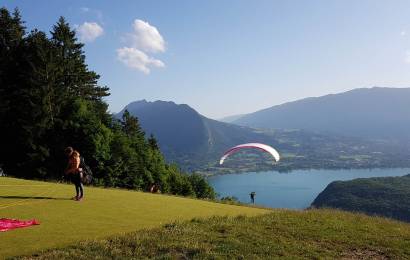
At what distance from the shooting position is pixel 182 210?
1836 centimetres

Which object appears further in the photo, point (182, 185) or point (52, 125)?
point (182, 185)

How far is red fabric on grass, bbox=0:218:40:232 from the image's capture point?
12762 mm

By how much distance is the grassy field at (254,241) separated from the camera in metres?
11.2

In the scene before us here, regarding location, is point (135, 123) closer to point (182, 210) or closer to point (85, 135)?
point (85, 135)

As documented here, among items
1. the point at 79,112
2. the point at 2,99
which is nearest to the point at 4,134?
the point at 2,99

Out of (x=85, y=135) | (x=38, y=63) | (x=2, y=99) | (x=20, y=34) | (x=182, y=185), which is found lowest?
(x=182, y=185)

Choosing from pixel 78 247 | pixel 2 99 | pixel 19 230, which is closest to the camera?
pixel 78 247

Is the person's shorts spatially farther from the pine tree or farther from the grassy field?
the pine tree

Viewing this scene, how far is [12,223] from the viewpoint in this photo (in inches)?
518

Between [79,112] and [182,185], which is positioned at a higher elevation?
[79,112]

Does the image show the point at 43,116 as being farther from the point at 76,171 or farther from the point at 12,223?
the point at 12,223

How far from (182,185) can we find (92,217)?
67.3 metres

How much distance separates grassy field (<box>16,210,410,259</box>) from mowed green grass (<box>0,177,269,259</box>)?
0.84 metres

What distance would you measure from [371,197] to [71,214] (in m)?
175
